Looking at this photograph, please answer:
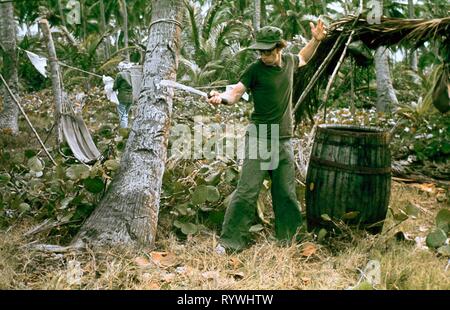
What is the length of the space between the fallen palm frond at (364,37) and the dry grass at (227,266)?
1404 millimetres

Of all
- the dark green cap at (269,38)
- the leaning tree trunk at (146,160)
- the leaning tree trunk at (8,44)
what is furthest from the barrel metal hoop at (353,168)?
the leaning tree trunk at (8,44)

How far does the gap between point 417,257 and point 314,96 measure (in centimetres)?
195

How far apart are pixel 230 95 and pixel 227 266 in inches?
48.6

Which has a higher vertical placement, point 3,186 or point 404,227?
point 3,186

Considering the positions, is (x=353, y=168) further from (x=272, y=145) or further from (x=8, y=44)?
(x=8, y=44)

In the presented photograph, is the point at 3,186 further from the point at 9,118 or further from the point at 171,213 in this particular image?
the point at 9,118

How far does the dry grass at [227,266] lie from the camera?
3152 mm

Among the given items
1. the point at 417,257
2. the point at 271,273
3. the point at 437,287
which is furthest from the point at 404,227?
the point at 271,273

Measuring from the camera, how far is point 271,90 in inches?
149

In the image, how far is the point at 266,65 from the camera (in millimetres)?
3789

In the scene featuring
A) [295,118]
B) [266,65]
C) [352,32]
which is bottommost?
[295,118]

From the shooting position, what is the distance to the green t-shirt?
3.77 meters

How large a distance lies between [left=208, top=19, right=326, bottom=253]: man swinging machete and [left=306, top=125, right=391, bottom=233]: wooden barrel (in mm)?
249

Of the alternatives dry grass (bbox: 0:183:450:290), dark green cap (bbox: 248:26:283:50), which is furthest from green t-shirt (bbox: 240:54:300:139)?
dry grass (bbox: 0:183:450:290)
